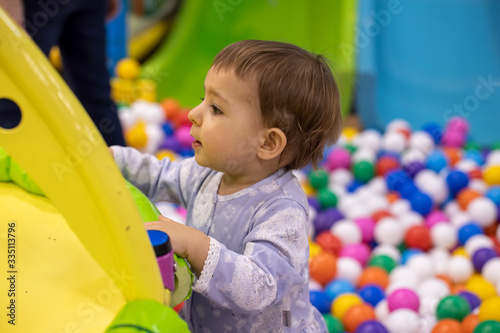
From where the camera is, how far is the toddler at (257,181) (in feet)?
2.60

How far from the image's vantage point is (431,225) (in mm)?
1820

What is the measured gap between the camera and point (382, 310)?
4.73 ft

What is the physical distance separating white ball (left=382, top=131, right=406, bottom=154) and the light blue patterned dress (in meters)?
1.35

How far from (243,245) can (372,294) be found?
2.42 ft

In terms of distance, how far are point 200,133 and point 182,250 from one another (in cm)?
19

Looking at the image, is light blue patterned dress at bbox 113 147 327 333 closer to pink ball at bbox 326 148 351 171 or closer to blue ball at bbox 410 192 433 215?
blue ball at bbox 410 192 433 215

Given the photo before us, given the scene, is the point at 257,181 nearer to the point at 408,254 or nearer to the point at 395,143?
the point at 408,254

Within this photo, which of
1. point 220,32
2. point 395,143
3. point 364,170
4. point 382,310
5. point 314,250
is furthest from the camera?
point 220,32

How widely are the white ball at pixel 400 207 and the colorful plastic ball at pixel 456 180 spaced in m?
0.16

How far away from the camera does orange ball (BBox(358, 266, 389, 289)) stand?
1.58m

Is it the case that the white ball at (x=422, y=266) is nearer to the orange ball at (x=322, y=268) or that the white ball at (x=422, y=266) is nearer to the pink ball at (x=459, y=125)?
the orange ball at (x=322, y=268)


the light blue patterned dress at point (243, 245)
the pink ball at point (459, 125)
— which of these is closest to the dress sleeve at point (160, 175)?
the light blue patterned dress at point (243, 245)

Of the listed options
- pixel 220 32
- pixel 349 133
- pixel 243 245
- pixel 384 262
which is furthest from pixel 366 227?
pixel 220 32

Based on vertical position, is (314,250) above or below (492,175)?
below
